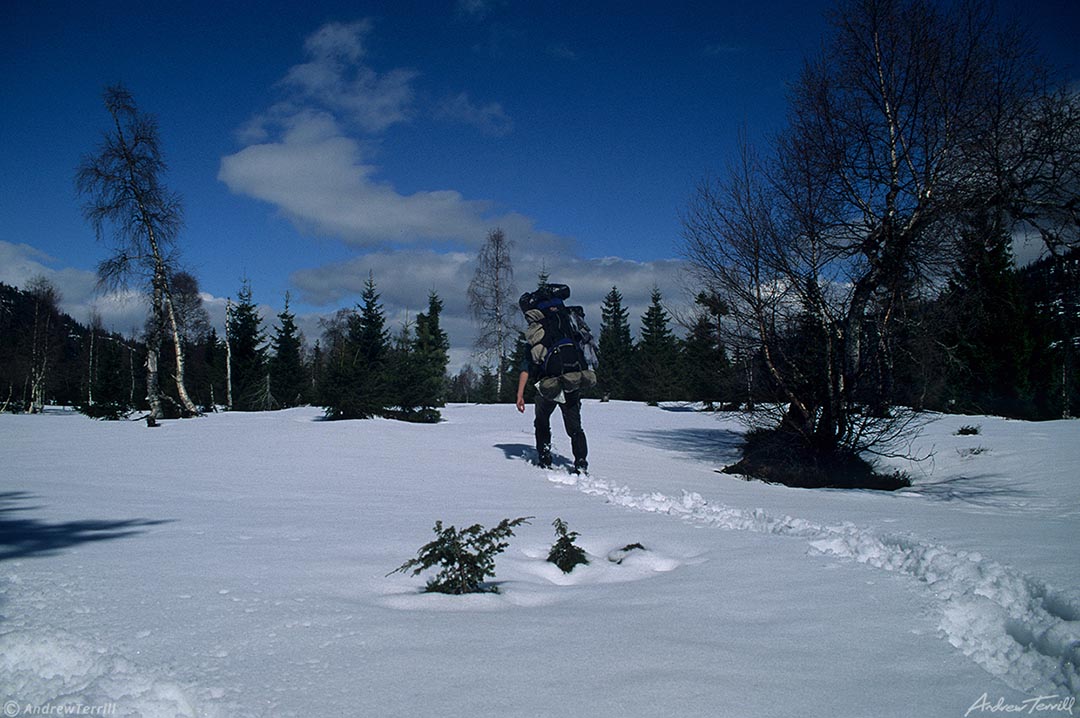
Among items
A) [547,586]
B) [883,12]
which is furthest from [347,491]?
[883,12]

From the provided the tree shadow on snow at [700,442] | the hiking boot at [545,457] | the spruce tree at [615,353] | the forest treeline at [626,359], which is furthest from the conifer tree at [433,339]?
the hiking boot at [545,457]

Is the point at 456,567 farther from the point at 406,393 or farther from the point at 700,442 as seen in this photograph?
the point at 406,393

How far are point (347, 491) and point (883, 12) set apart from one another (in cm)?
873

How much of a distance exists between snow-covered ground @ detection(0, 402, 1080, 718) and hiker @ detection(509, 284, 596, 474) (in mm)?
1960

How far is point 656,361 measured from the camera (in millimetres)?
38094

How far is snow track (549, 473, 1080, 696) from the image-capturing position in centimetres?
158

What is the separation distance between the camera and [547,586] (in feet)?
8.13

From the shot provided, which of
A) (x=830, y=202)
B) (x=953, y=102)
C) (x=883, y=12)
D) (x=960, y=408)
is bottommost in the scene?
(x=960, y=408)

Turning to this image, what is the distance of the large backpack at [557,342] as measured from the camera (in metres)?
6.48

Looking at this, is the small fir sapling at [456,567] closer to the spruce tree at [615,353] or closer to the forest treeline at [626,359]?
the forest treeline at [626,359]

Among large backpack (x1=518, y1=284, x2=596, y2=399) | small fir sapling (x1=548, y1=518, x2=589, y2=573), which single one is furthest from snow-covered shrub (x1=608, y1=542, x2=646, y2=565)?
large backpack (x1=518, y1=284, x2=596, y2=399)

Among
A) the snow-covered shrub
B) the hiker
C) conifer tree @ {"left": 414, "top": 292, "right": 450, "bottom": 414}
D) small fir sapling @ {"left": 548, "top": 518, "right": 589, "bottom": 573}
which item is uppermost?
conifer tree @ {"left": 414, "top": 292, "right": 450, "bottom": 414}

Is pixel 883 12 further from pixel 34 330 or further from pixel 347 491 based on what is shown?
pixel 34 330

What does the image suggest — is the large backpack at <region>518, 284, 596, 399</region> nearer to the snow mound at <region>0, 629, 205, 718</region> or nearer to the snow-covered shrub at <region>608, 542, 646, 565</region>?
the snow-covered shrub at <region>608, 542, 646, 565</region>
